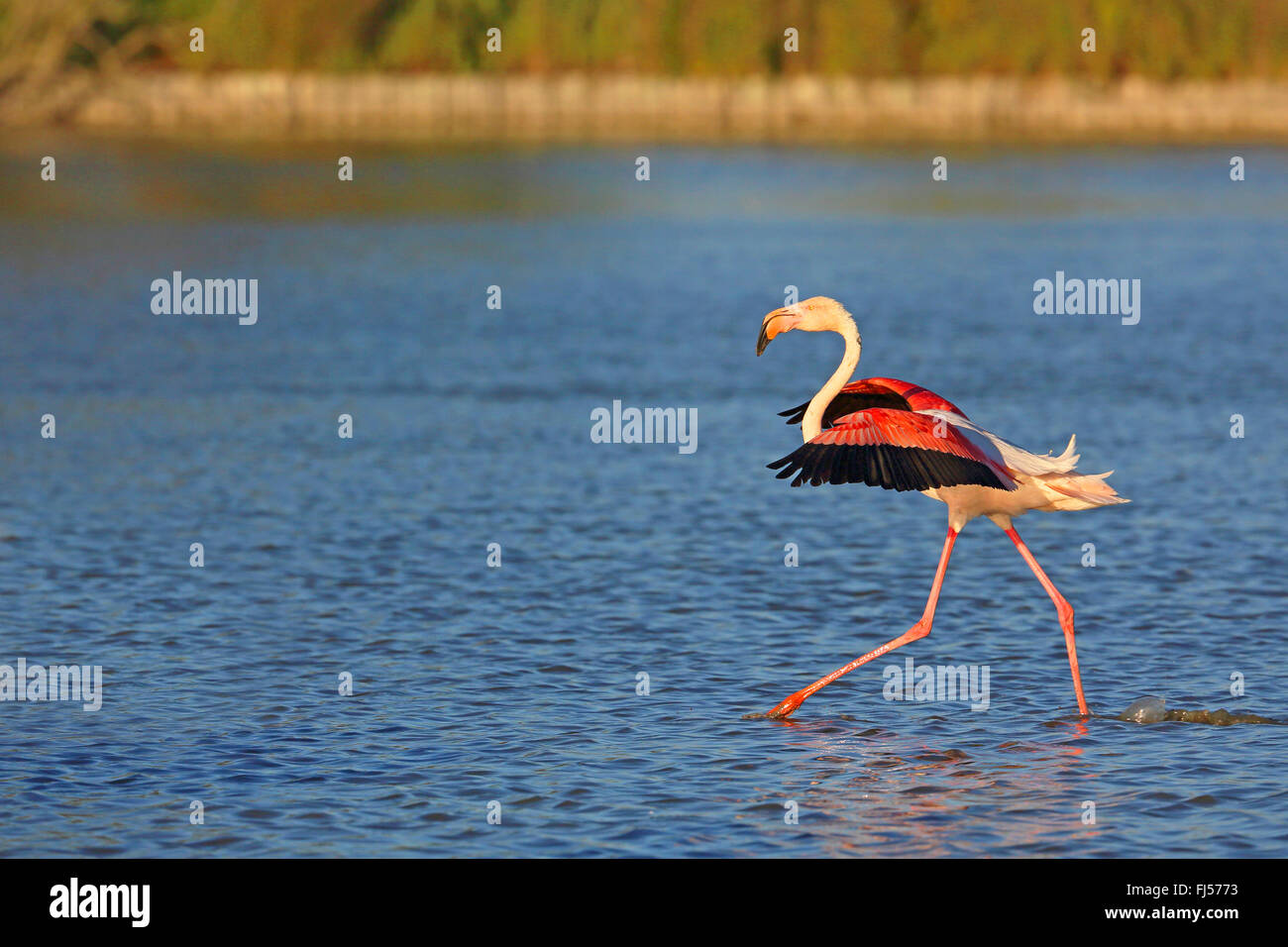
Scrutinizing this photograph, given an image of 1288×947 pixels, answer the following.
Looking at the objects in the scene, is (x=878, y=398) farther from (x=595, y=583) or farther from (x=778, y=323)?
(x=595, y=583)

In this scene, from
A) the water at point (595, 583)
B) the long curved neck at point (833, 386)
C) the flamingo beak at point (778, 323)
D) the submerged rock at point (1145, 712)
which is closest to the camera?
the water at point (595, 583)

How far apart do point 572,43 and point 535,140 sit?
24543mm

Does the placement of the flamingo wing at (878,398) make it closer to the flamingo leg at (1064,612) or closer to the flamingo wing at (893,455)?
the flamingo wing at (893,455)

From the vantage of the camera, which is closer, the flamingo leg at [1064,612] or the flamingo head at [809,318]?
the flamingo head at [809,318]

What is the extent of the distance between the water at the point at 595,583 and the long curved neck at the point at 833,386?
1.79m

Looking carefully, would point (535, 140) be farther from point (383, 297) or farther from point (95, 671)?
point (95, 671)

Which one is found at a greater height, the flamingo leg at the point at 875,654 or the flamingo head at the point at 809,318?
the flamingo head at the point at 809,318

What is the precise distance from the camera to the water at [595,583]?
10008 millimetres

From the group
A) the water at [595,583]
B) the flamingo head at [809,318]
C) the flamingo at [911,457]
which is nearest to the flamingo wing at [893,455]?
the flamingo at [911,457]

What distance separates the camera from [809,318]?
36.1 ft

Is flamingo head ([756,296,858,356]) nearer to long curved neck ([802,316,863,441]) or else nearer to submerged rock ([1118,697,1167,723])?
long curved neck ([802,316,863,441])

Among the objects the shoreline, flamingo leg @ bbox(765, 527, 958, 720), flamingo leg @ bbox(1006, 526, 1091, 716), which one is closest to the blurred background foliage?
the shoreline

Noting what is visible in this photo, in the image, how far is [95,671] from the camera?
12.4 m

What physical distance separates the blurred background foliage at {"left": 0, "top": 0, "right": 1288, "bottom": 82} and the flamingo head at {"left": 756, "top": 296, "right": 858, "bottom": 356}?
11584 centimetres
